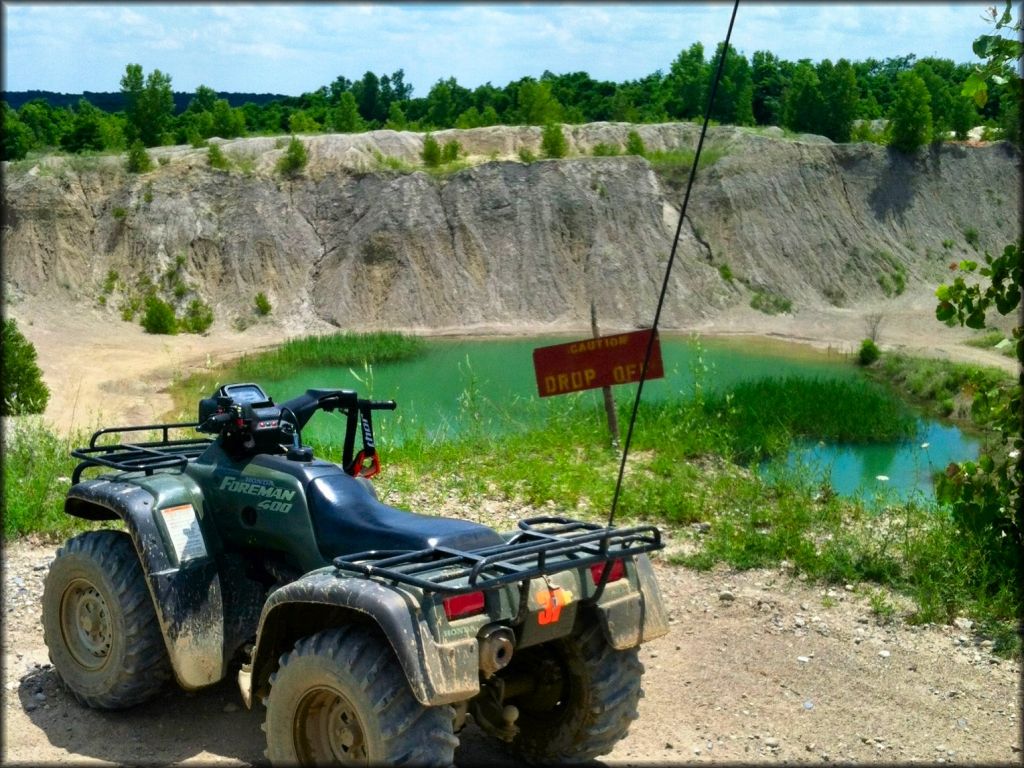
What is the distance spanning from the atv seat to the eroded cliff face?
29.5 meters

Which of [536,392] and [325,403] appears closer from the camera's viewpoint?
[325,403]

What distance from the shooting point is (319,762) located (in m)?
4.22

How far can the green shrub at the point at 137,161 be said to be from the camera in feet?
120

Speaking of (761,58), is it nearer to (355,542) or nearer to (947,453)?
(947,453)

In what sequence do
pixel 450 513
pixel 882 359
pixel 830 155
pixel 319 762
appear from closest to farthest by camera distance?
1. pixel 319 762
2. pixel 450 513
3. pixel 882 359
4. pixel 830 155

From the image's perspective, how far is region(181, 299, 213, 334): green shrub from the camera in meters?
32.3

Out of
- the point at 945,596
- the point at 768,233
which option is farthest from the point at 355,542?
the point at 768,233

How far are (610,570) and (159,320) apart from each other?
92.9 ft

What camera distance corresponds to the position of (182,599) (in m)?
4.94

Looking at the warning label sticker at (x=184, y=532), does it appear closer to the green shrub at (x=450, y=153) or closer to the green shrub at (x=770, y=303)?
the green shrub at (x=770, y=303)

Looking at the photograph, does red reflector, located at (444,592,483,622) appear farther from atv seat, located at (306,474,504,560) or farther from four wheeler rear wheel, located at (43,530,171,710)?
four wheeler rear wheel, located at (43,530,171,710)

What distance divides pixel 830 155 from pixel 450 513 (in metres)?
36.6

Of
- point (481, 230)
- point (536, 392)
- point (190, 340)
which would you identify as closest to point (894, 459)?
point (536, 392)

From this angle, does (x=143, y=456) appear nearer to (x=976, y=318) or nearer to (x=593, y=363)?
(x=593, y=363)
